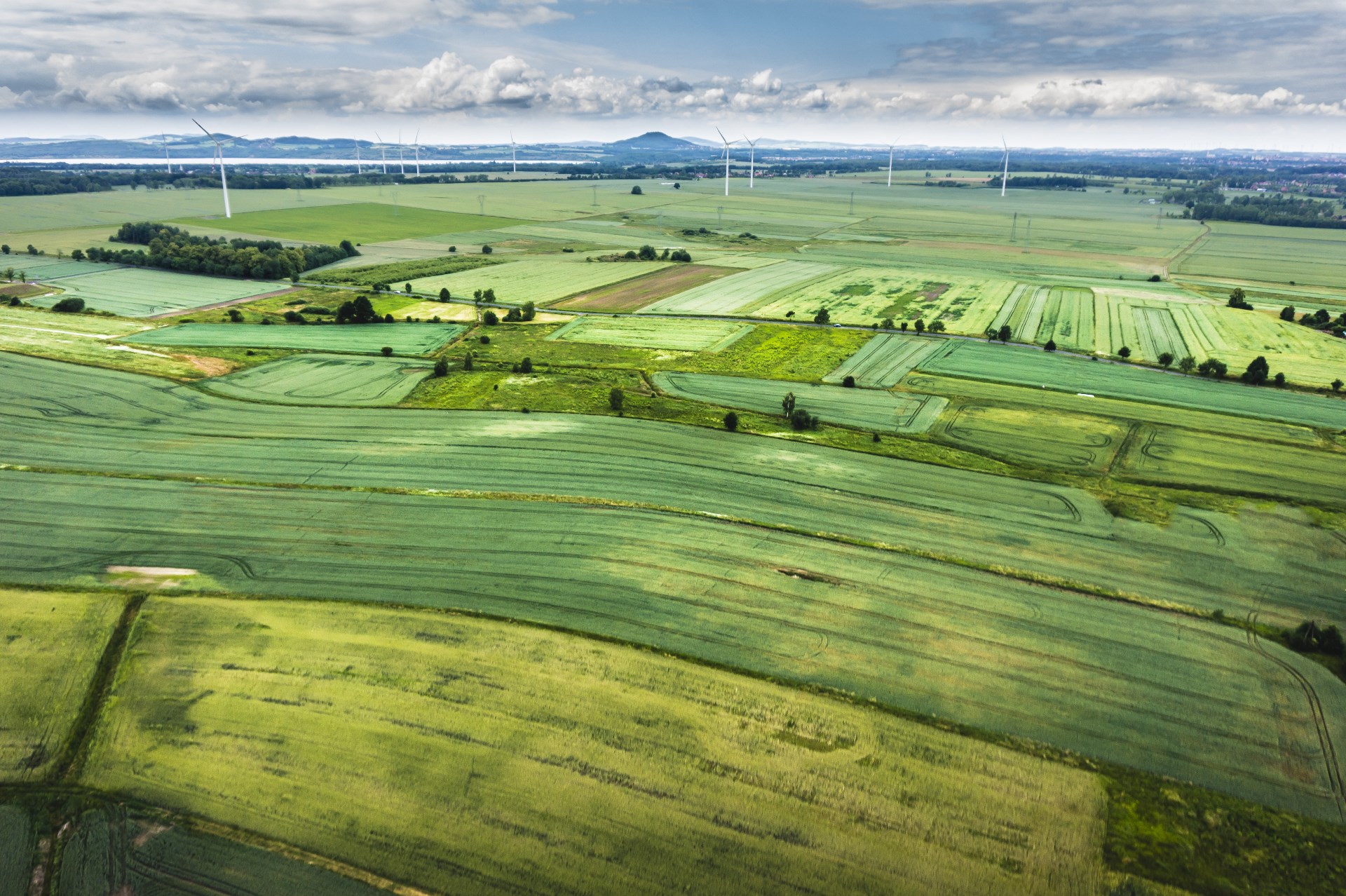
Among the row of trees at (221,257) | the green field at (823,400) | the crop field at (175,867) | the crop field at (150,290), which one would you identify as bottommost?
the crop field at (175,867)

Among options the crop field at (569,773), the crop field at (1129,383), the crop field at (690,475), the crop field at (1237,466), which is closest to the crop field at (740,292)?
the crop field at (1129,383)

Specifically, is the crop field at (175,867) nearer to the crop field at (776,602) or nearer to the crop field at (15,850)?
the crop field at (15,850)

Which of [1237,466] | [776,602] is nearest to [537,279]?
[776,602]

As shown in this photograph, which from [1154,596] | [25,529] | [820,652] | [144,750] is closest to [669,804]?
[820,652]

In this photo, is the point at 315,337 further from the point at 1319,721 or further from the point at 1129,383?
the point at 1319,721

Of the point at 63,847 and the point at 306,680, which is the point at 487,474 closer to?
the point at 306,680

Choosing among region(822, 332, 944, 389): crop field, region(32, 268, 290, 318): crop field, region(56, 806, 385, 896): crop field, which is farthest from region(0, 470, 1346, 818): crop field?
region(32, 268, 290, 318): crop field

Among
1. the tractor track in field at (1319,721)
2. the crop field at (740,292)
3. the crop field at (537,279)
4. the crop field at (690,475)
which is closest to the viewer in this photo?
the tractor track in field at (1319,721)
